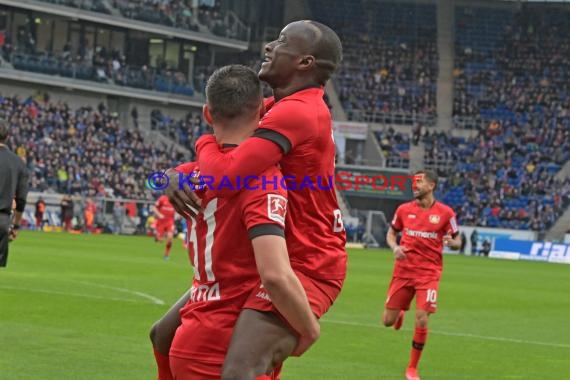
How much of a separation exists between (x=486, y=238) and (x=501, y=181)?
297 inches

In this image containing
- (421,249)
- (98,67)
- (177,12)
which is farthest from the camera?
(177,12)

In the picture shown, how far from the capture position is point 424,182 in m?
14.4

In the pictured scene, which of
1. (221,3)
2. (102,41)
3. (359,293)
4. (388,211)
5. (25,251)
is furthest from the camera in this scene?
(221,3)

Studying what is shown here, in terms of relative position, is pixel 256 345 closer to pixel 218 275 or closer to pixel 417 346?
pixel 218 275

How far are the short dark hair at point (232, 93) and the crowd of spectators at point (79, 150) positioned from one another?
47.8 m

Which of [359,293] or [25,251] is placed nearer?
[359,293]

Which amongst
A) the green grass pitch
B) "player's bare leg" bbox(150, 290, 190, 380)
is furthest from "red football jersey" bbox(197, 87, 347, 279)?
the green grass pitch

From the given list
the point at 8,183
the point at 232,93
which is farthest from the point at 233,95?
the point at 8,183

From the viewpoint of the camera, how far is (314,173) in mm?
5578

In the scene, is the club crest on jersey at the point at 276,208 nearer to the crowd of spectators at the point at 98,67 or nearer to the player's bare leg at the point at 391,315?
the player's bare leg at the point at 391,315

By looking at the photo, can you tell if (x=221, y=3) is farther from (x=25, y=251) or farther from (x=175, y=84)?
(x=25, y=251)

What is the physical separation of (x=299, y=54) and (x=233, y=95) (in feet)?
1.69

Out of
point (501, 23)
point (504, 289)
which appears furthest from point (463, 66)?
point (504, 289)

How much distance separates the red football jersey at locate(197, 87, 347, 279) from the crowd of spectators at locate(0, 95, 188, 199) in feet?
156
